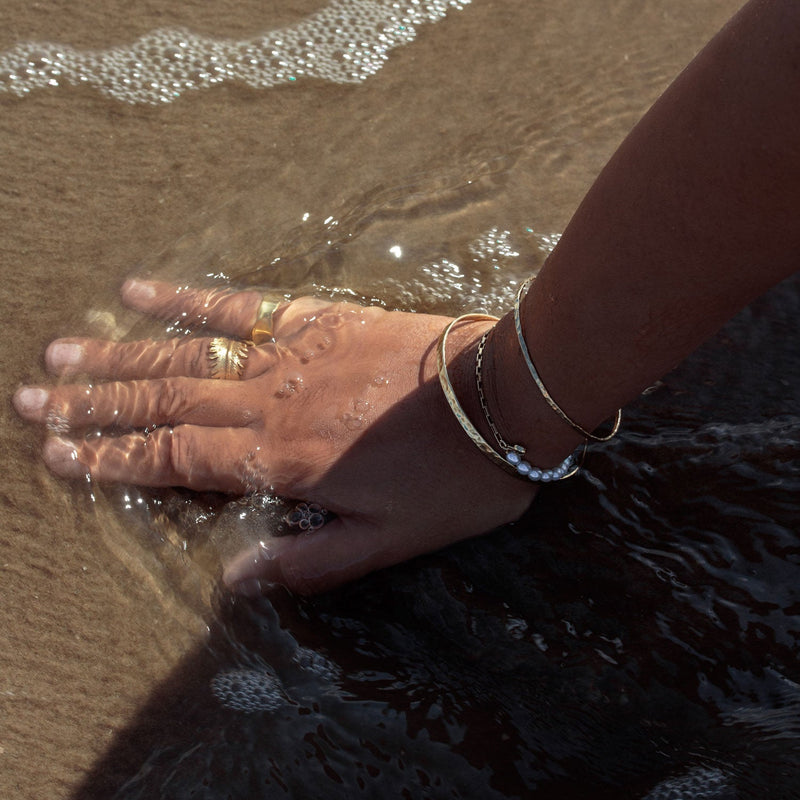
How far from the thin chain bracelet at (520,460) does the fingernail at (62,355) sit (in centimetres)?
86

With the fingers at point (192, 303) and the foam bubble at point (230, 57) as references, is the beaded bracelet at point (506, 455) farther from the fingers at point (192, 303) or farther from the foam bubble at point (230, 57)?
the foam bubble at point (230, 57)

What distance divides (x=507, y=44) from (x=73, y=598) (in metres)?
1.76

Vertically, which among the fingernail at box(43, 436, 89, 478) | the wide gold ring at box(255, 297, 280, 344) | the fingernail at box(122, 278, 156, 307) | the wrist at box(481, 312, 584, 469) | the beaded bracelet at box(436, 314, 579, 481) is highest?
the wrist at box(481, 312, 584, 469)

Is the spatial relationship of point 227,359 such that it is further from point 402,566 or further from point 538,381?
point 538,381

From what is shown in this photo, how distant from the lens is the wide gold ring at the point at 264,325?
189 centimetres

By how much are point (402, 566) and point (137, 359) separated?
74cm

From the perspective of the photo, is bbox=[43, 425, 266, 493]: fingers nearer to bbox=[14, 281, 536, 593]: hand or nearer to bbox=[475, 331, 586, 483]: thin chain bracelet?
bbox=[14, 281, 536, 593]: hand

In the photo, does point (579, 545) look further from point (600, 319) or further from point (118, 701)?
point (118, 701)

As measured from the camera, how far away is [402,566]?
162 cm

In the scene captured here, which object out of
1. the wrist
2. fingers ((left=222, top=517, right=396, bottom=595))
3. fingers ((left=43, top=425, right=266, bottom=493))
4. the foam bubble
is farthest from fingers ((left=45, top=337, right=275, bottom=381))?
the foam bubble

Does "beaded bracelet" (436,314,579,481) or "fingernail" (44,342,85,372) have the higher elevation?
"beaded bracelet" (436,314,579,481)

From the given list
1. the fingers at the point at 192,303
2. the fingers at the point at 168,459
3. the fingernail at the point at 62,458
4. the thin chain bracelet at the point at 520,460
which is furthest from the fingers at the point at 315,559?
the fingers at the point at 192,303

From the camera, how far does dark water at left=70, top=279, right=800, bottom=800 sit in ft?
4.33

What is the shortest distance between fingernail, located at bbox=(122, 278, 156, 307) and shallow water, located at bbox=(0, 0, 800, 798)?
3 cm
